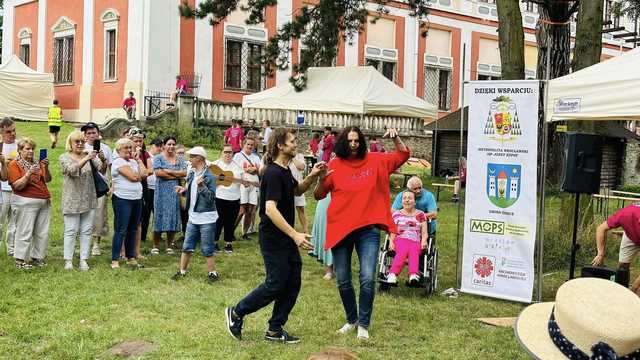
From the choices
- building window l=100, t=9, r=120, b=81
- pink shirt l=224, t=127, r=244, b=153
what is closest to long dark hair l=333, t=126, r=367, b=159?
pink shirt l=224, t=127, r=244, b=153

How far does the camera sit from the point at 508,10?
11492mm

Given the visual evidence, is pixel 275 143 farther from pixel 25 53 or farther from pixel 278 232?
pixel 25 53

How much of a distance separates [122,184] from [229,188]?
2.00m

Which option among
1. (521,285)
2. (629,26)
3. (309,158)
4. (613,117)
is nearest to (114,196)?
(521,285)

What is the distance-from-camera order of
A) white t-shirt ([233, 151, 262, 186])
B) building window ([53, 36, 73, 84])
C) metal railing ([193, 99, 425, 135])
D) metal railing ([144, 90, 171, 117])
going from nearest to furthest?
white t-shirt ([233, 151, 262, 186]) < metal railing ([193, 99, 425, 135]) < metal railing ([144, 90, 171, 117]) < building window ([53, 36, 73, 84])

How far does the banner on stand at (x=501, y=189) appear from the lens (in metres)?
7.95

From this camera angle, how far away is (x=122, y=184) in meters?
9.20

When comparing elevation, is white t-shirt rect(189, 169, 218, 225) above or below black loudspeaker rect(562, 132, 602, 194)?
below

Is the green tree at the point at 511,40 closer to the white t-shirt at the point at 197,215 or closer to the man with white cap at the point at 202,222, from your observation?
the man with white cap at the point at 202,222

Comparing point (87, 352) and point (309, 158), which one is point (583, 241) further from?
point (309, 158)

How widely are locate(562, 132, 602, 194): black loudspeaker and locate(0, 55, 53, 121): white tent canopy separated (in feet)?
86.5

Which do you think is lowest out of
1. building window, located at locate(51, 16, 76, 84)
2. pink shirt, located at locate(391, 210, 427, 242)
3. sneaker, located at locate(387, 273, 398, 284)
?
sneaker, located at locate(387, 273, 398, 284)

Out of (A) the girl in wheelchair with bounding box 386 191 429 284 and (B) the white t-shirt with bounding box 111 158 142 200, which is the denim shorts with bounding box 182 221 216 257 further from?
(A) the girl in wheelchair with bounding box 386 191 429 284

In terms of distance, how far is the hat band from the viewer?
2066 millimetres
